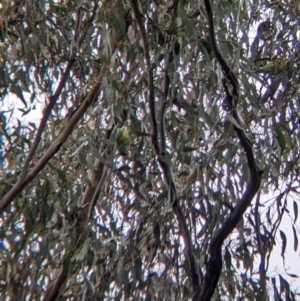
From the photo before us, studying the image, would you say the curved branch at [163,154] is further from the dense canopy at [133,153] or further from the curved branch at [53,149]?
the curved branch at [53,149]

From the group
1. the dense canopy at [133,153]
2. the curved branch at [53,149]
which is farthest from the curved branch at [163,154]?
the curved branch at [53,149]

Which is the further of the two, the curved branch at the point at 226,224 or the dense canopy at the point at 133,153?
the dense canopy at the point at 133,153

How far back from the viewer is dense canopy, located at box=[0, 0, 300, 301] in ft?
5.84

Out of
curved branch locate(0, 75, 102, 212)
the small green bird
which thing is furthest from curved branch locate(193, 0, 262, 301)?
curved branch locate(0, 75, 102, 212)

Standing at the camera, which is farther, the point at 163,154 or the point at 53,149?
the point at 53,149

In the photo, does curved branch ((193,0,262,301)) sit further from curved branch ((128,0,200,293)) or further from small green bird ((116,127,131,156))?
small green bird ((116,127,131,156))

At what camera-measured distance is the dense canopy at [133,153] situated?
1780 mm

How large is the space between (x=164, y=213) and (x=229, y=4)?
1.74ft

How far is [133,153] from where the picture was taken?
1899 millimetres

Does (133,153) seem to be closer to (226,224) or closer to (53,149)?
(53,149)

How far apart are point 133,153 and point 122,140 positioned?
0.42ft

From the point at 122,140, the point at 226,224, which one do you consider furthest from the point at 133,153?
the point at 226,224

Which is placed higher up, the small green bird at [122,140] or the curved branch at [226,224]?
the small green bird at [122,140]

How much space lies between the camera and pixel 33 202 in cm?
185
